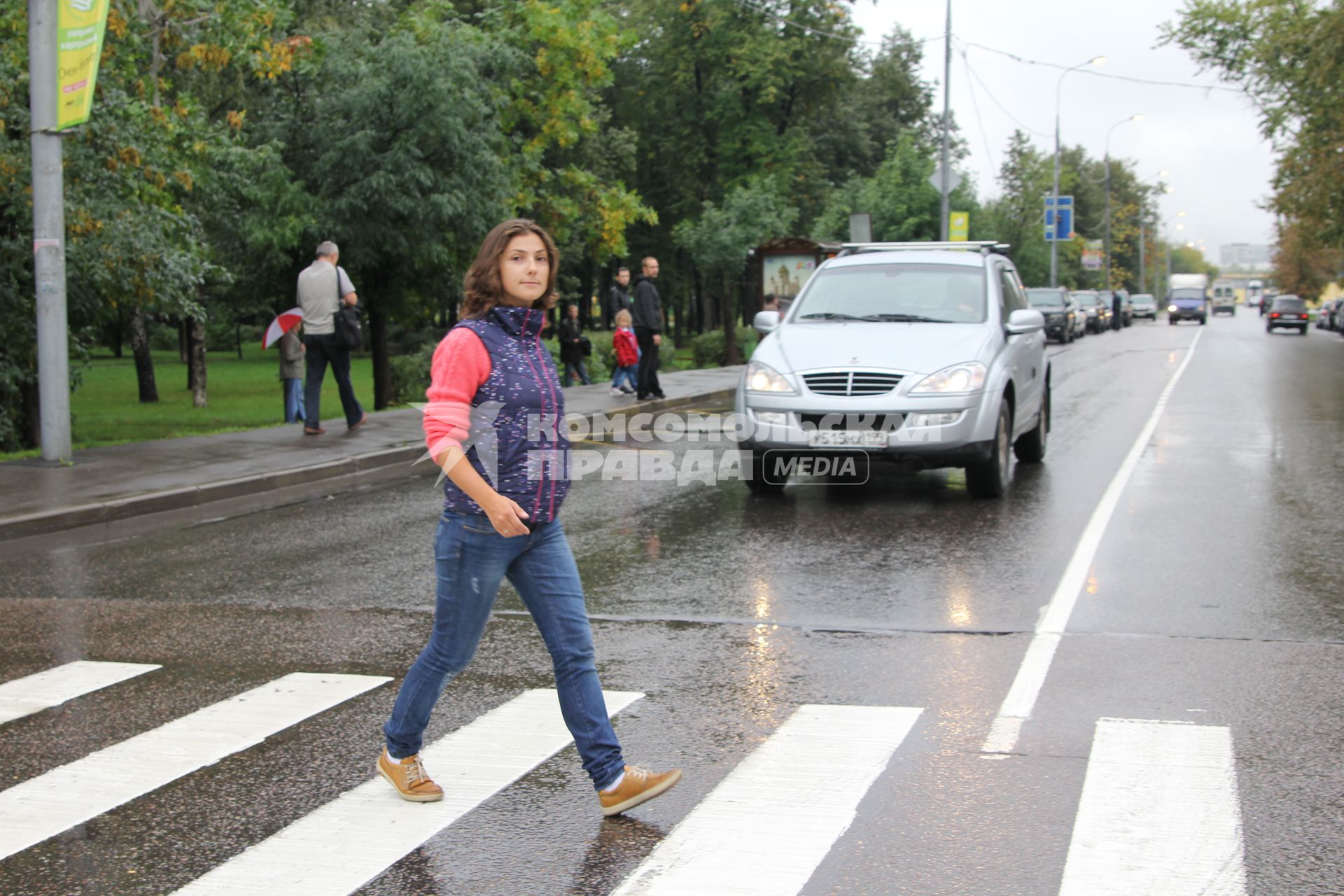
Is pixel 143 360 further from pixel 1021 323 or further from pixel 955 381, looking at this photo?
pixel 955 381

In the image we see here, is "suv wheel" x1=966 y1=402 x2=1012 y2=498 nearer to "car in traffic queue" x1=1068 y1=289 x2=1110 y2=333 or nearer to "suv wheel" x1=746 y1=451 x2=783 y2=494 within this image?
"suv wheel" x1=746 y1=451 x2=783 y2=494

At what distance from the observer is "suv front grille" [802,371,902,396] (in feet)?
32.8

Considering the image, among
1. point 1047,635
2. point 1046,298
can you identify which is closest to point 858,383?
point 1047,635

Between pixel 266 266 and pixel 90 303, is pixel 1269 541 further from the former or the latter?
pixel 266 266

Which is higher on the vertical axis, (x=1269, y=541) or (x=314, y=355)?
(x=314, y=355)

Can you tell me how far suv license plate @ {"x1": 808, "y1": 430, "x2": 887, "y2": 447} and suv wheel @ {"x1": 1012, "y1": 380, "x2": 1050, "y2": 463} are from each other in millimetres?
3078

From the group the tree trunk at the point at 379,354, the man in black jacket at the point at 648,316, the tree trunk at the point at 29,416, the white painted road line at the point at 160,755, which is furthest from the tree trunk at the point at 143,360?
the white painted road line at the point at 160,755

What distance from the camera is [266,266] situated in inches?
926

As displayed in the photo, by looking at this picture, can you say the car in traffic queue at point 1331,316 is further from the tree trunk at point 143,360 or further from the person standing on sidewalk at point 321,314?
the person standing on sidewalk at point 321,314

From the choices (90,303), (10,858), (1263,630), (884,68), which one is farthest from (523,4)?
(884,68)

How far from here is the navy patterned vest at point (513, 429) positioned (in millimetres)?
4055

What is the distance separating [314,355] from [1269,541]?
9.85 meters

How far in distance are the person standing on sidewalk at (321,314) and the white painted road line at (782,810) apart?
34.6 ft

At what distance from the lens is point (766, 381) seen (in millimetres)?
10336
